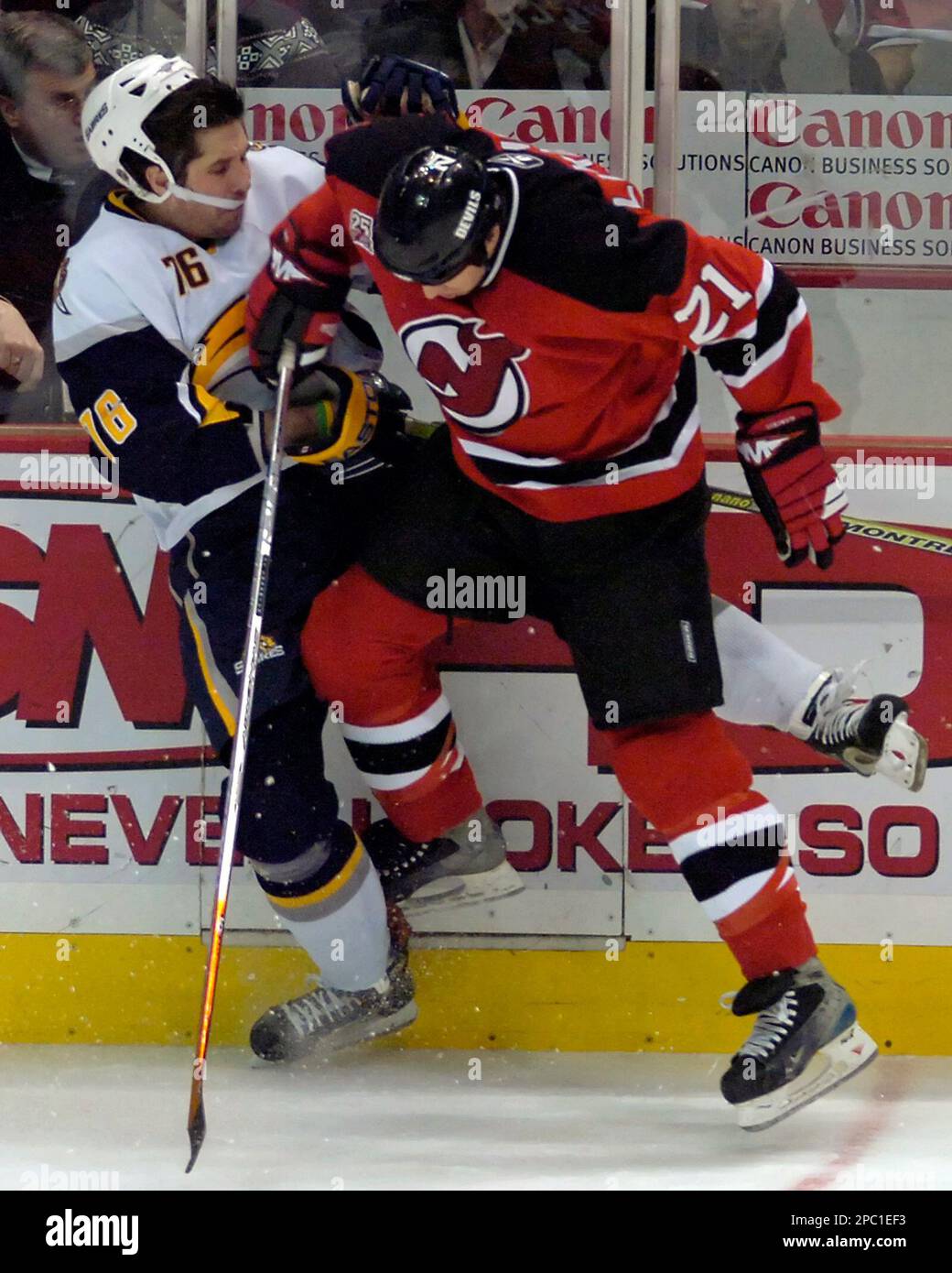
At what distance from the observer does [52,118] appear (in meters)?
3.14

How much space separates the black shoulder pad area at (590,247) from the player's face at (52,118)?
1.05m

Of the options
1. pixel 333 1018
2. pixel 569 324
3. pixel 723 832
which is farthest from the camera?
pixel 333 1018

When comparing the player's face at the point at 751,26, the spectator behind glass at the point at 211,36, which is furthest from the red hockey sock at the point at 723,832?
the spectator behind glass at the point at 211,36

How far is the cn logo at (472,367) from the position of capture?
8.35 ft

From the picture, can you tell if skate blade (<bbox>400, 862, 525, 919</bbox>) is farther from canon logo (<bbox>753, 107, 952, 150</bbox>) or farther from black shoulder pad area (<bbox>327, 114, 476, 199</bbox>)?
canon logo (<bbox>753, 107, 952, 150</bbox>)

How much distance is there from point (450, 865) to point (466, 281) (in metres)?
1.09

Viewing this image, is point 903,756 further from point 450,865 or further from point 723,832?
point 450,865

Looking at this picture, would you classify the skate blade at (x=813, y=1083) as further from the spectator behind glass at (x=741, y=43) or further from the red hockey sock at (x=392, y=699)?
the spectator behind glass at (x=741, y=43)

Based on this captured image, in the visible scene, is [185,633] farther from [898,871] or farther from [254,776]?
[898,871]

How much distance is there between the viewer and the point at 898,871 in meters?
3.13

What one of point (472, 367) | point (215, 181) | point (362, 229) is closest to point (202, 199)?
point (215, 181)

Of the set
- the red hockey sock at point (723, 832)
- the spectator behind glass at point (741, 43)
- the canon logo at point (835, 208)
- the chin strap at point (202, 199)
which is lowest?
the red hockey sock at point (723, 832)

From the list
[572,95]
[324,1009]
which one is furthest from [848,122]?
[324,1009]

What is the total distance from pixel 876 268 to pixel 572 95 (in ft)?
2.10
